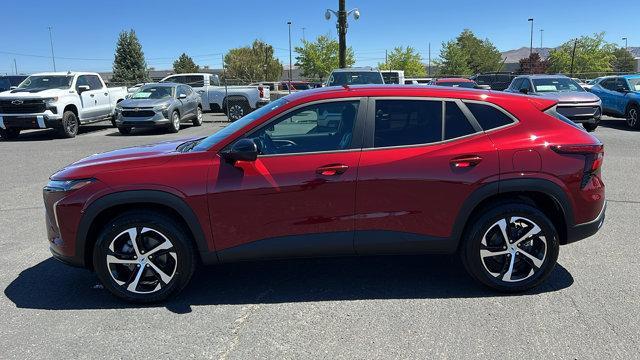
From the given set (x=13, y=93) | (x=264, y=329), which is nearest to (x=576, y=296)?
(x=264, y=329)

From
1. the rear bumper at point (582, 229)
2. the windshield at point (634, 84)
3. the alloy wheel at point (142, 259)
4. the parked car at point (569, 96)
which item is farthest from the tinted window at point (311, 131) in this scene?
the windshield at point (634, 84)

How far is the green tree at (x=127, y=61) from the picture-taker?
2399 inches

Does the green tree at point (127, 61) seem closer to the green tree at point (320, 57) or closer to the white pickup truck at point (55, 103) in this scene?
the green tree at point (320, 57)

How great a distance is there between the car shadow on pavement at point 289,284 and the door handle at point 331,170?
3.31 feet

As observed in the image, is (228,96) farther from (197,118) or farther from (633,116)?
(633,116)

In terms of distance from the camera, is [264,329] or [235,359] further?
[264,329]

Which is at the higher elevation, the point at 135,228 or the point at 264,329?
the point at 135,228

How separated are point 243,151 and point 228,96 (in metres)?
16.8

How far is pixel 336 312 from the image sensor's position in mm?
3711

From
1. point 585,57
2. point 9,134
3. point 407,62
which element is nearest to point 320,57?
point 407,62

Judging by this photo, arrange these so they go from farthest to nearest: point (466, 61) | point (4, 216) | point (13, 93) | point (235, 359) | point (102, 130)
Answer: point (466, 61), point (102, 130), point (13, 93), point (4, 216), point (235, 359)

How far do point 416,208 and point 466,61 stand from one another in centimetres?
6173

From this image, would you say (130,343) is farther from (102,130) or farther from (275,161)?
(102,130)

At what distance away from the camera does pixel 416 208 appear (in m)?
3.80
